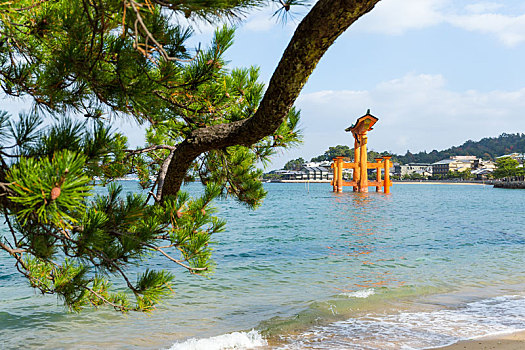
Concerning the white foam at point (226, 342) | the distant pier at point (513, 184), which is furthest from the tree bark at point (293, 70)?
the distant pier at point (513, 184)

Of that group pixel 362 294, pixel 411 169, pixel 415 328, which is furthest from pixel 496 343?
pixel 411 169

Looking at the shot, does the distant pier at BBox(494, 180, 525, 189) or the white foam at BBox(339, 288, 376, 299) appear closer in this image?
the white foam at BBox(339, 288, 376, 299)

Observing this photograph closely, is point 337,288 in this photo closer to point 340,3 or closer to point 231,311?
point 231,311

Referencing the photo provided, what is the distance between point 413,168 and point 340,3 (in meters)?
141

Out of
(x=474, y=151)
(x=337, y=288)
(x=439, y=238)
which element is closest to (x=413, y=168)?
(x=474, y=151)

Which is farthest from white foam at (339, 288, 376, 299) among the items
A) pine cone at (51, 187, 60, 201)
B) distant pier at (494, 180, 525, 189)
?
distant pier at (494, 180, 525, 189)

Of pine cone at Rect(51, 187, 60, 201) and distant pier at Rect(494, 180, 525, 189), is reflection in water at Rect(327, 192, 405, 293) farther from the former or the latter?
distant pier at Rect(494, 180, 525, 189)

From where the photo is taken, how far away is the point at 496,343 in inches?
169

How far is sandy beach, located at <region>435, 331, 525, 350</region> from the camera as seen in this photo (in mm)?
4172

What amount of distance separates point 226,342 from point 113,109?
334cm

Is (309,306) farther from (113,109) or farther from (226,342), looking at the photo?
(113,109)

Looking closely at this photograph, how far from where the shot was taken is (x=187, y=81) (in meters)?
2.43

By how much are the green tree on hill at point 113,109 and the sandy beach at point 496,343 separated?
3240 mm

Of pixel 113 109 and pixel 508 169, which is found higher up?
pixel 508 169
